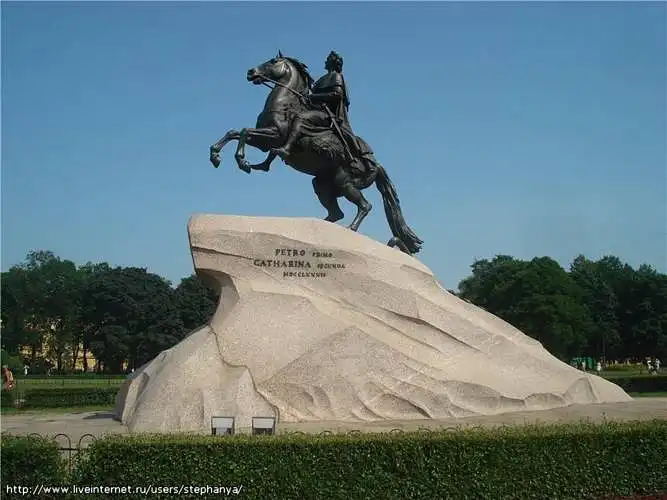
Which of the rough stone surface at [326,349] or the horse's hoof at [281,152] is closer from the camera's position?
the rough stone surface at [326,349]

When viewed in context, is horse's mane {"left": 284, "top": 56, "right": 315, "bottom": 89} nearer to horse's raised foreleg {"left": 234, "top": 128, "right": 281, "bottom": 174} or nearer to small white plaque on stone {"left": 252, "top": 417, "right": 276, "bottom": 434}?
horse's raised foreleg {"left": 234, "top": 128, "right": 281, "bottom": 174}

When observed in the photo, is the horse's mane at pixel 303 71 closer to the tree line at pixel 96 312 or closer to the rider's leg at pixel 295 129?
the rider's leg at pixel 295 129

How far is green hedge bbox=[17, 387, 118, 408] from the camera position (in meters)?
20.2

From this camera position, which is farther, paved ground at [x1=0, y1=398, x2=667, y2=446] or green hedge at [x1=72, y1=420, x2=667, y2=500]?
paved ground at [x1=0, y1=398, x2=667, y2=446]

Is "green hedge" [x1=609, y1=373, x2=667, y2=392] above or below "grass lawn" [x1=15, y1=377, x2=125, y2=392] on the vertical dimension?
above

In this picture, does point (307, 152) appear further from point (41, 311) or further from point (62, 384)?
point (41, 311)

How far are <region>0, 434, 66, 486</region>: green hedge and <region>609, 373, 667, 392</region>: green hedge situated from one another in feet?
77.1

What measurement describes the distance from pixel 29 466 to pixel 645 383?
953 inches

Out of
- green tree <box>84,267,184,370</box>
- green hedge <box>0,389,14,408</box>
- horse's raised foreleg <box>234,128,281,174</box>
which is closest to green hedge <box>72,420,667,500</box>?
horse's raised foreleg <box>234,128,281,174</box>

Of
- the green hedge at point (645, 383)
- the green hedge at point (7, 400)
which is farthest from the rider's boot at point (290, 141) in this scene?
the green hedge at point (645, 383)

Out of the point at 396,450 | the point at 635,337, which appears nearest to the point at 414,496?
the point at 396,450

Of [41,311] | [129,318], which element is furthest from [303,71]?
[41,311]

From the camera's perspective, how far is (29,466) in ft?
23.4

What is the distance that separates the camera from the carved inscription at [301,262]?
13.1 metres
